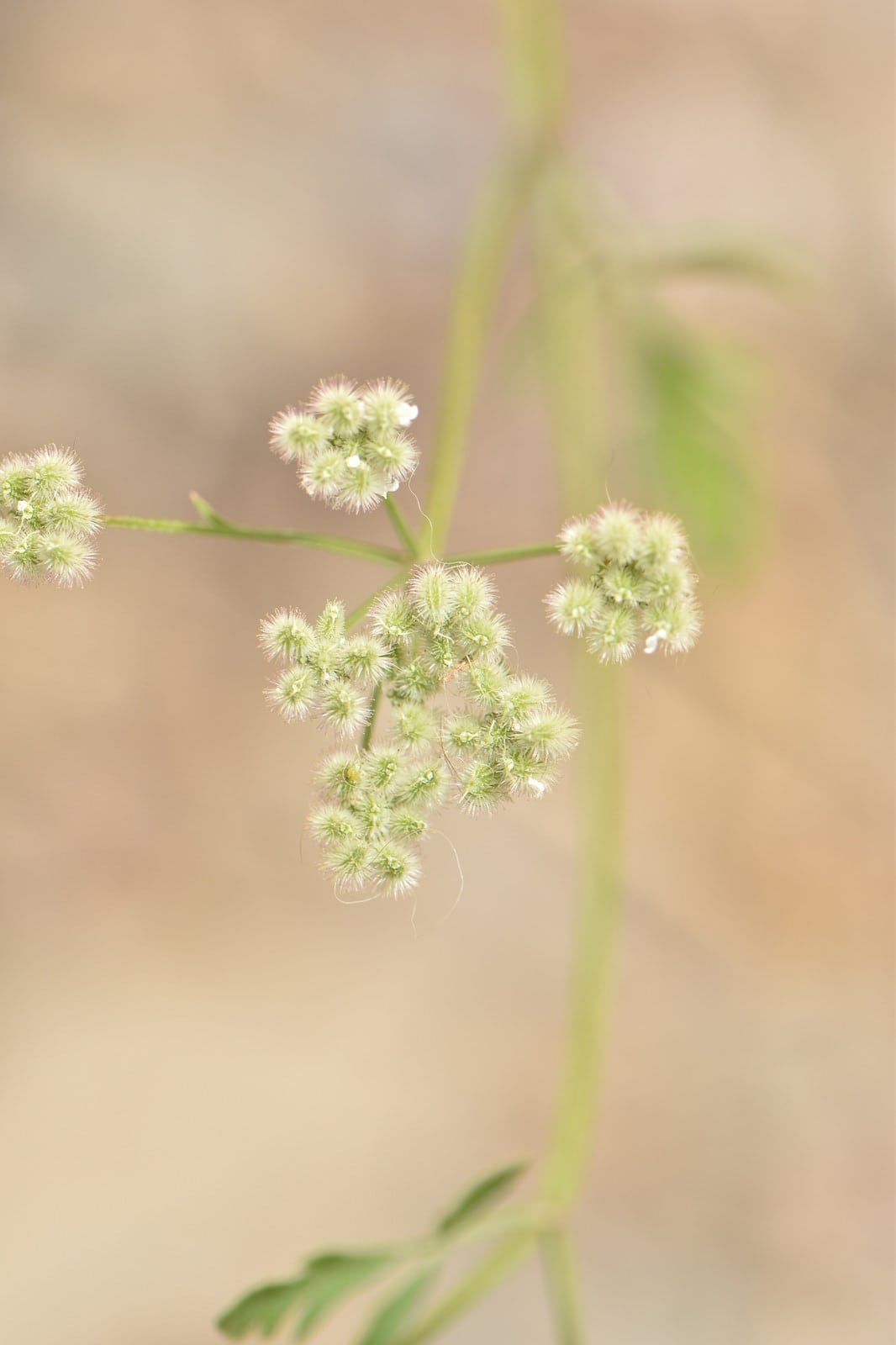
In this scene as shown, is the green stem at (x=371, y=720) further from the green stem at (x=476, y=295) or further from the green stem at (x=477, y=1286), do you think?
the green stem at (x=477, y=1286)

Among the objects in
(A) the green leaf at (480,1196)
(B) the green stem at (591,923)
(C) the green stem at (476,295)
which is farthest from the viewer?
(B) the green stem at (591,923)

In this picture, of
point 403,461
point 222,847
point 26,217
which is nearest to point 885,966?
point 222,847

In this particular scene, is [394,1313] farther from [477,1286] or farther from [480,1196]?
[480,1196]

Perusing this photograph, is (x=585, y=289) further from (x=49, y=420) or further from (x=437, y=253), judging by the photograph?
(x=49, y=420)

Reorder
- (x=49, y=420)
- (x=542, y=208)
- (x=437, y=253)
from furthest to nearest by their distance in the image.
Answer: (x=437, y=253) < (x=49, y=420) < (x=542, y=208)

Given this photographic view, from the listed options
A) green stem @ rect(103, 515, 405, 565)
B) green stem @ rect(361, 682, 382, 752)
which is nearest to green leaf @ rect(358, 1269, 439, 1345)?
green stem @ rect(361, 682, 382, 752)

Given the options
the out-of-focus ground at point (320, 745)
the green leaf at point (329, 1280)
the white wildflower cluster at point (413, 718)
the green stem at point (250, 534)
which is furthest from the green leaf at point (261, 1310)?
the out-of-focus ground at point (320, 745)

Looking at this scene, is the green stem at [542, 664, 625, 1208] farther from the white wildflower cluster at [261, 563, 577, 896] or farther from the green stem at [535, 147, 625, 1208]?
the white wildflower cluster at [261, 563, 577, 896]
